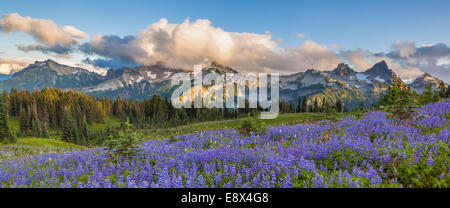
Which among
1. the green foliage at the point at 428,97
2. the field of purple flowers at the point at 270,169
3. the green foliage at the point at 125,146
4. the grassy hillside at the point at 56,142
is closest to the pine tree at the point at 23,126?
the grassy hillside at the point at 56,142

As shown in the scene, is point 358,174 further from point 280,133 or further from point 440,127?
point 440,127

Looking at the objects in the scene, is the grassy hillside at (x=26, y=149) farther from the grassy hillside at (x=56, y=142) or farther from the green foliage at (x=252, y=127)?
the green foliage at (x=252, y=127)

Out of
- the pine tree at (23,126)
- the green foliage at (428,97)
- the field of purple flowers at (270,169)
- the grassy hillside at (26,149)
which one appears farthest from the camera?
the pine tree at (23,126)

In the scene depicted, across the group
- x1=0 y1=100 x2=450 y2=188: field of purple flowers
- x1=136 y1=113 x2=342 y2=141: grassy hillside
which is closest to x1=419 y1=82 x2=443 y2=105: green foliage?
x1=136 y1=113 x2=342 y2=141: grassy hillside

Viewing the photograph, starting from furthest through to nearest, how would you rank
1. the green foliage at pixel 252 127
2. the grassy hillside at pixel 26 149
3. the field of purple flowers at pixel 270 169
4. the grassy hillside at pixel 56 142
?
the grassy hillside at pixel 56 142
the grassy hillside at pixel 26 149
the green foliage at pixel 252 127
the field of purple flowers at pixel 270 169

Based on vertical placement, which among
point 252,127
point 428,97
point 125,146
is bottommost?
point 125,146

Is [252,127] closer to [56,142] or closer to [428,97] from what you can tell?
[428,97]

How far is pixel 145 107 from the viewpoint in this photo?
157625 mm

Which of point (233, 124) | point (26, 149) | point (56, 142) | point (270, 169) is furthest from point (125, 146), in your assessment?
point (233, 124)

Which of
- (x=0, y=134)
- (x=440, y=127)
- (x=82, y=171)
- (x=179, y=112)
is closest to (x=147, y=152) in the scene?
(x=82, y=171)

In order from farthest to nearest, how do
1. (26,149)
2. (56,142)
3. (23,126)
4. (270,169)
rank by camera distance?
(23,126) < (56,142) < (26,149) < (270,169)

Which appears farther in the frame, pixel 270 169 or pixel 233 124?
pixel 233 124

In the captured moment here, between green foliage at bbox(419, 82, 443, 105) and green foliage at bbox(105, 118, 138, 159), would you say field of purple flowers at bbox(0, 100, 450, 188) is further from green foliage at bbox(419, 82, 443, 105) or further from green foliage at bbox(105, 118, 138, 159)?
green foliage at bbox(419, 82, 443, 105)
